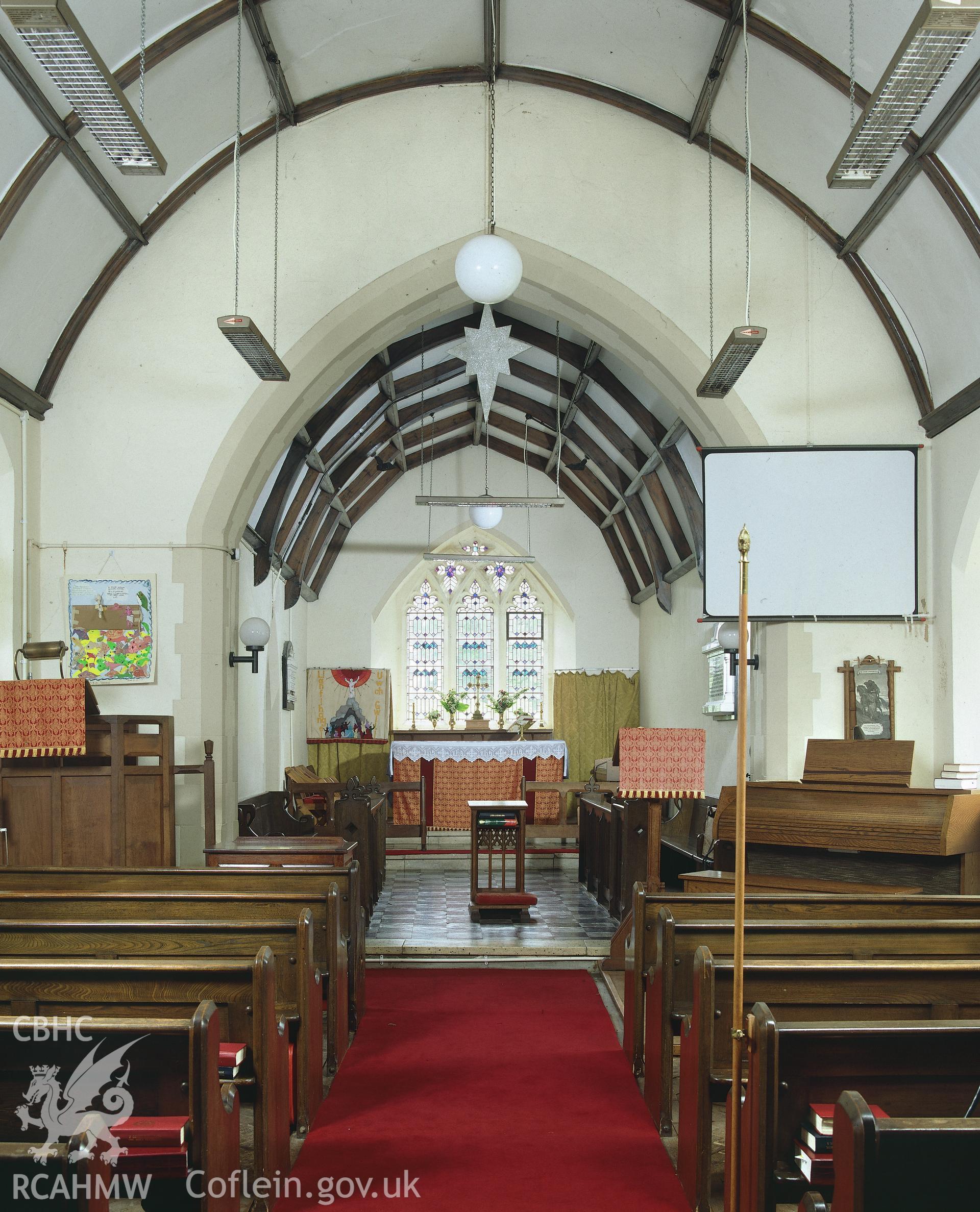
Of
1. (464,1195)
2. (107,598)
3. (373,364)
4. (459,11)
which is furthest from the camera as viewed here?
(373,364)

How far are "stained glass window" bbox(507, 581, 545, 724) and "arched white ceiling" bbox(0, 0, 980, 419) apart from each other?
735 centimetres

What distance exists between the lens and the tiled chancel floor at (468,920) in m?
6.20

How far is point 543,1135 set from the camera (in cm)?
341

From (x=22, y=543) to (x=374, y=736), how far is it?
6.59 m

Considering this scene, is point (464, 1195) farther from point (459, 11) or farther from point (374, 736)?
point (374, 736)

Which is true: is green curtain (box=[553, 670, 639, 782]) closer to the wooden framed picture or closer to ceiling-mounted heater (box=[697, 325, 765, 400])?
the wooden framed picture

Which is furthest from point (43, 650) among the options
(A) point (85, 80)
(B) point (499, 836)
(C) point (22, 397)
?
(B) point (499, 836)

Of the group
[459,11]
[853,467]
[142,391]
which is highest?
[459,11]

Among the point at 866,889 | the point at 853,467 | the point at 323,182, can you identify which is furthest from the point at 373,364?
the point at 866,889

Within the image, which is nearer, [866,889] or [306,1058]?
[306,1058]

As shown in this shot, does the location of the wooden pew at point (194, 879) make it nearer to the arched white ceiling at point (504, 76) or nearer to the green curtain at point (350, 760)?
the arched white ceiling at point (504, 76)

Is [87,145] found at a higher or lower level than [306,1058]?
higher

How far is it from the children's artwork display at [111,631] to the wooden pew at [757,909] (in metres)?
3.84

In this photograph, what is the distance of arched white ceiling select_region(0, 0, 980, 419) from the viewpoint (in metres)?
5.20
